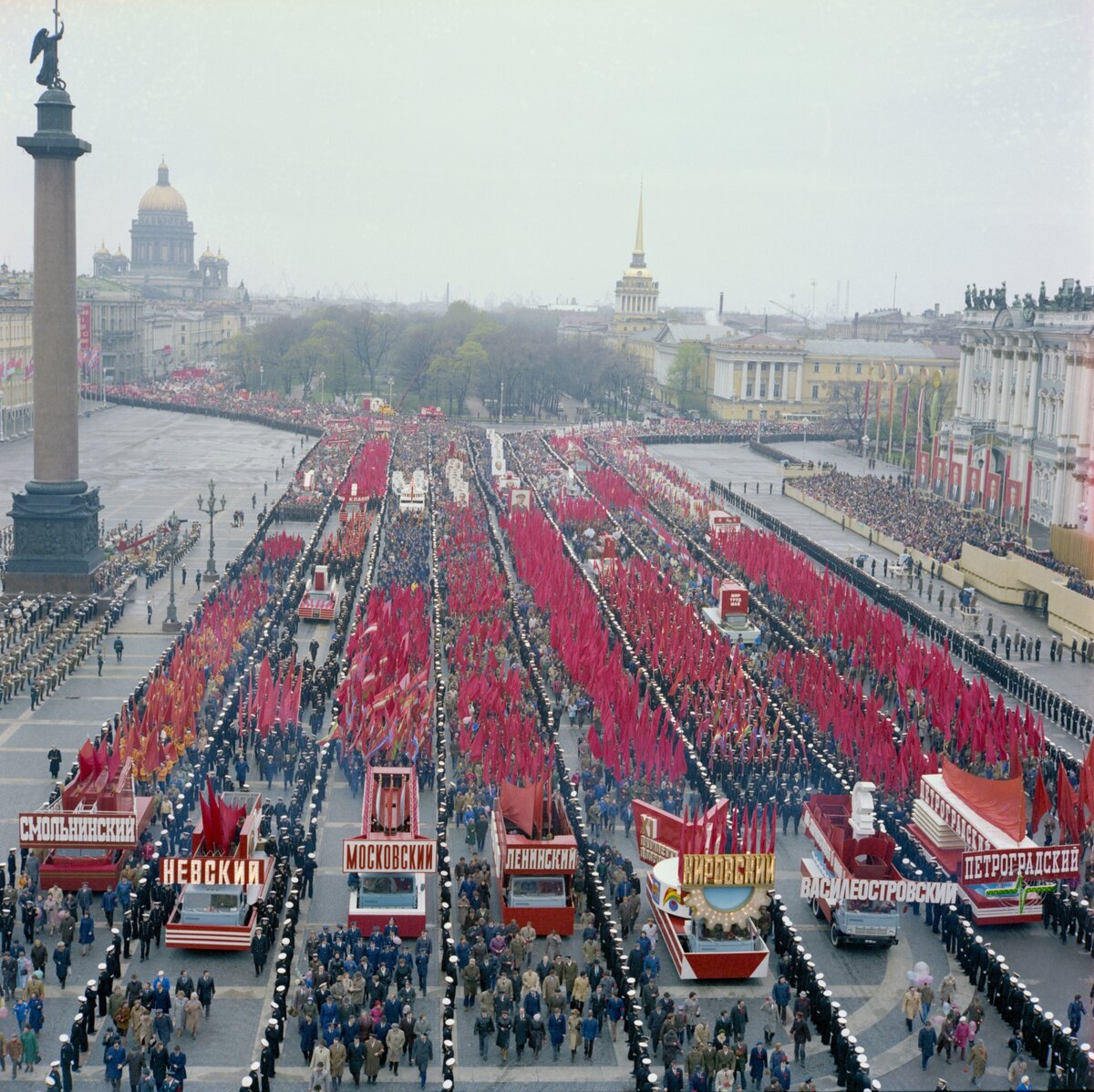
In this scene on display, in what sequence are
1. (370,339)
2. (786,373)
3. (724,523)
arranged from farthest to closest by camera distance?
(370,339) → (786,373) → (724,523)

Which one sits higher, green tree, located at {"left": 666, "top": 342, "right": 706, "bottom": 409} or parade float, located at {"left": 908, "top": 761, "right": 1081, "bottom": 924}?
green tree, located at {"left": 666, "top": 342, "right": 706, "bottom": 409}

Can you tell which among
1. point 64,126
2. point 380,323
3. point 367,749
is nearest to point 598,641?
point 367,749

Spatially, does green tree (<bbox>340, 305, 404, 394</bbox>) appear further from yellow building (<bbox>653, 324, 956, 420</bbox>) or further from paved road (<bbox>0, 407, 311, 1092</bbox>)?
paved road (<bbox>0, 407, 311, 1092</bbox>)

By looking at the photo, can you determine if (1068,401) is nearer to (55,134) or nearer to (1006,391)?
(1006,391)

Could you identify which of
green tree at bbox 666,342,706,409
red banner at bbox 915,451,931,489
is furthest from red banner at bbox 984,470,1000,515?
green tree at bbox 666,342,706,409

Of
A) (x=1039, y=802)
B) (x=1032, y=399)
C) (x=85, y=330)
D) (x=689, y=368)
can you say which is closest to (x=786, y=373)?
(x=689, y=368)

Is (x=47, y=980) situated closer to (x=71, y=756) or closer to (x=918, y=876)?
(x=71, y=756)
